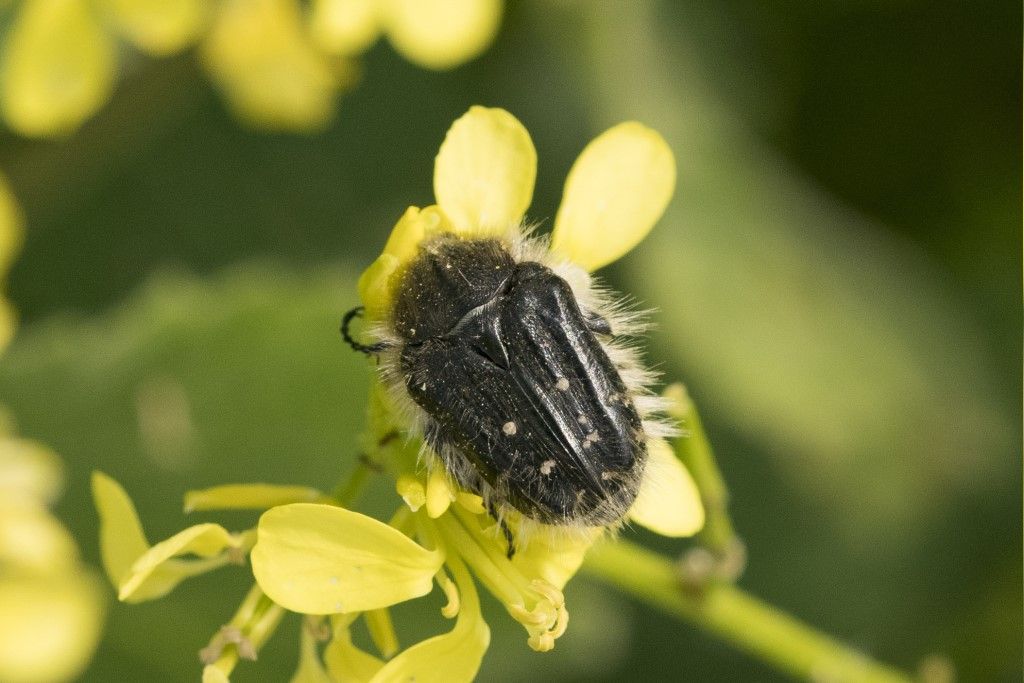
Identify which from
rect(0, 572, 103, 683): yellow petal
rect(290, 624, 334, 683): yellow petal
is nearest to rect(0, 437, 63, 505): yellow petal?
rect(0, 572, 103, 683): yellow petal

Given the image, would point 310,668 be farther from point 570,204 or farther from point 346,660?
point 570,204

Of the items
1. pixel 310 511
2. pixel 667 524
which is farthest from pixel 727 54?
pixel 310 511

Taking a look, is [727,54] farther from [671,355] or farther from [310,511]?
[310,511]

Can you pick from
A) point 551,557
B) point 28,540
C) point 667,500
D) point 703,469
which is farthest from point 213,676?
point 28,540

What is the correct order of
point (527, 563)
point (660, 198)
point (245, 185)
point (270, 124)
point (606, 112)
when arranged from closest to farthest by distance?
1. point (527, 563)
2. point (660, 198)
3. point (270, 124)
4. point (606, 112)
5. point (245, 185)

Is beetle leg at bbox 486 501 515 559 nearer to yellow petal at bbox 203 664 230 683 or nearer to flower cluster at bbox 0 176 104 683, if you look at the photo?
yellow petal at bbox 203 664 230 683

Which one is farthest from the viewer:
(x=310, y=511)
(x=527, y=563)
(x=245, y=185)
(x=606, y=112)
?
(x=245, y=185)
